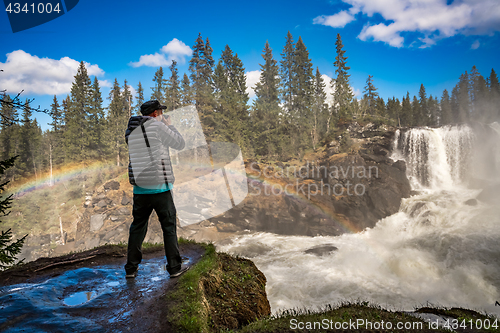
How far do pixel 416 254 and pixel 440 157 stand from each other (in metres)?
16.6

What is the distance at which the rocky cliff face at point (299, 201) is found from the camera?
24062 mm

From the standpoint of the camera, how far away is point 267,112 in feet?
114

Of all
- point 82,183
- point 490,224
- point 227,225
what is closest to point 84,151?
point 82,183

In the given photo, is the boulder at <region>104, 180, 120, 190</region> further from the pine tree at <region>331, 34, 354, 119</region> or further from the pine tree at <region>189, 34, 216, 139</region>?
the pine tree at <region>331, 34, 354, 119</region>

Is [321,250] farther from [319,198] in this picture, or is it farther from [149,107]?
[149,107]

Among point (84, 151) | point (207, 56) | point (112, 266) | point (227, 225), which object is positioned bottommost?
point (227, 225)

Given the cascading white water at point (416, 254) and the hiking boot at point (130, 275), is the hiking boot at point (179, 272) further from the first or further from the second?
the cascading white water at point (416, 254)

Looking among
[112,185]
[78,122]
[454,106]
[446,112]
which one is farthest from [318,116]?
[454,106]

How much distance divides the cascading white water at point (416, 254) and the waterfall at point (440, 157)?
0.09 meters

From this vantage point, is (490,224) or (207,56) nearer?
(490,224)

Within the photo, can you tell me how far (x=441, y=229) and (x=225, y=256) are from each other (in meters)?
17.8

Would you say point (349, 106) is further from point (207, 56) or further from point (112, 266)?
point (112, 266)

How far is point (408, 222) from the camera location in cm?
2042

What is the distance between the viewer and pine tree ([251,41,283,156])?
110ft
